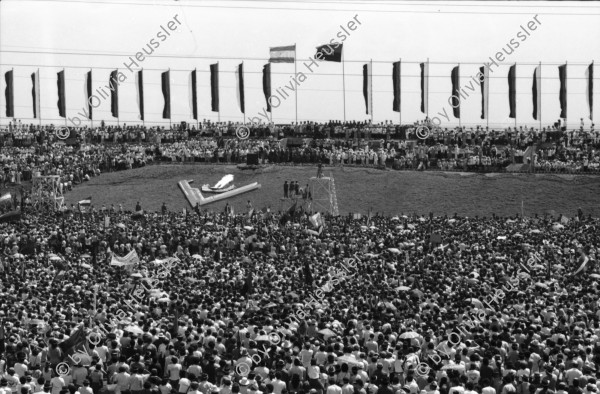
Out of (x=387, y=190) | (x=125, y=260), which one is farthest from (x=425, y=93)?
(x=125, y=260)

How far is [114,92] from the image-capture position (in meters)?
61.2

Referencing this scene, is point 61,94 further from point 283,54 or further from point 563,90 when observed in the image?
point 563,90

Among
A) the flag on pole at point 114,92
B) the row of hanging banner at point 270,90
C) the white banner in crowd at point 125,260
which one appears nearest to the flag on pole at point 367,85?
the row of hanging banner at point 270,90

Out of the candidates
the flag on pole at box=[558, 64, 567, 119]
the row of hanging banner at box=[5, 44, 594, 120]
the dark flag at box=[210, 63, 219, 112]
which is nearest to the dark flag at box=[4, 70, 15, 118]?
the row of hanging banner at box=[5, 44, 594, 120]

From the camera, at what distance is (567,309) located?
2448 centimetres

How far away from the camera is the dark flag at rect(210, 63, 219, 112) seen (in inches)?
2470

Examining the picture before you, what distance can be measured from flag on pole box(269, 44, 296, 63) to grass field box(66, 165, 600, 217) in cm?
834

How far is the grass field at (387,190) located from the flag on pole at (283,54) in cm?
834

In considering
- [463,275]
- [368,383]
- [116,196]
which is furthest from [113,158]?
[368,383]

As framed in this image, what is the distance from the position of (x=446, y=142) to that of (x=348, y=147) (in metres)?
5.79

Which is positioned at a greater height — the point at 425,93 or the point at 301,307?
the point at 425,93

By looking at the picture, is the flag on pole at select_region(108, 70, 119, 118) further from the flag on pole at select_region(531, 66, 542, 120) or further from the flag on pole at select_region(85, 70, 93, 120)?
the flag on pole at select_region(531, 66, 542, 120)

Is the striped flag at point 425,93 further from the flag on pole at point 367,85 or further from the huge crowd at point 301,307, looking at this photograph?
the huge crowd at point 301,307

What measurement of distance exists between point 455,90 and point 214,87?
13930 millimetres
